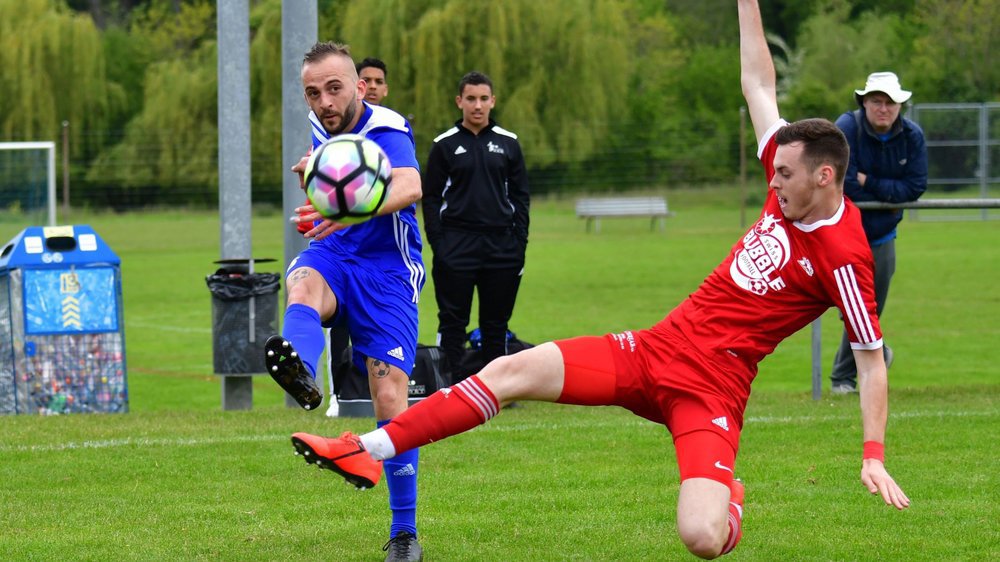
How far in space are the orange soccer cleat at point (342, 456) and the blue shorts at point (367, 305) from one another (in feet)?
3.98

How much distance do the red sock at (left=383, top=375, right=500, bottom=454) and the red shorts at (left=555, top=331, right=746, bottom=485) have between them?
328mm

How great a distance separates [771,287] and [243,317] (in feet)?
19.5

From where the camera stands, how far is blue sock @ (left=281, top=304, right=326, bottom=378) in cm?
548

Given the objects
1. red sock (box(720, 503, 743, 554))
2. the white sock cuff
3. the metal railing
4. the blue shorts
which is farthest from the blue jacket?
the white sock cuff

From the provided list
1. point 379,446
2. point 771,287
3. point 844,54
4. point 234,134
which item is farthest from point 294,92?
point 844,54

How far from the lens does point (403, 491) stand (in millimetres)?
6039

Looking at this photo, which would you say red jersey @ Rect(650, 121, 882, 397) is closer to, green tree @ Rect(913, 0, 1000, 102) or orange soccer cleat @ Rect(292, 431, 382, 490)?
orange soccer cleat @ Rect(292, 431, 382, 490)

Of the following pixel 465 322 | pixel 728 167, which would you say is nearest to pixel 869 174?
pixel 465 322

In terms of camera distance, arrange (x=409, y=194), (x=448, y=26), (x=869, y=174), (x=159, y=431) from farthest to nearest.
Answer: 1. (x=448, y=26)
2. (x=869, y=174)
3. (x=159, y=431)
4. (x=409, y=194)

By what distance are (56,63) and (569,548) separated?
137ft

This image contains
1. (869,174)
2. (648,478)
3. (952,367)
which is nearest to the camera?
(648,478)

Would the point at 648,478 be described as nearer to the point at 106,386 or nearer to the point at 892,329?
the point at 106,386

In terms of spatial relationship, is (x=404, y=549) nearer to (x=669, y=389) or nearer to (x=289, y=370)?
(x=289, y=370)

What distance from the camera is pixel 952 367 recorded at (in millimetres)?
14141
